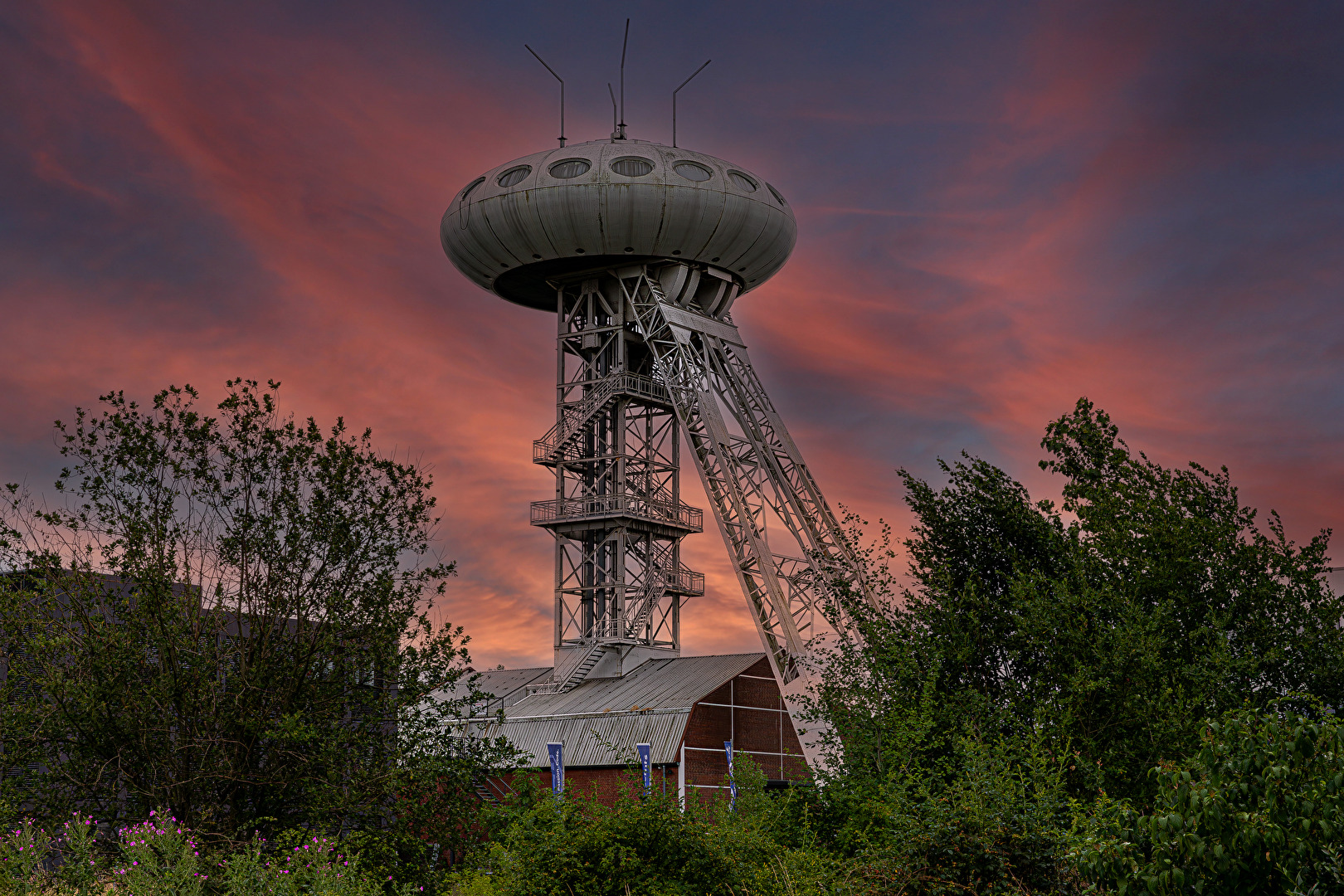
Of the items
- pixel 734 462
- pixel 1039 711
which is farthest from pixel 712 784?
pixel 1039 711

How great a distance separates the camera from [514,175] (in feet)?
163

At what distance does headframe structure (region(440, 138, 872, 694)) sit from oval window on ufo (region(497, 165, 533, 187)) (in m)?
0.08

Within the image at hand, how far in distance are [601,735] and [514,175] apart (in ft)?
75.2

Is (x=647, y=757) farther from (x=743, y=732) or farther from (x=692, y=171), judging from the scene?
(x=692, y=171)

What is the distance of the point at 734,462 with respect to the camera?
150 ft

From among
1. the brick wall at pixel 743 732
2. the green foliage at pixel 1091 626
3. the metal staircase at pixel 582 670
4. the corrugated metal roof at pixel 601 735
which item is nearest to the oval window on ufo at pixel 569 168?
the metal staircase at pixel 582 670

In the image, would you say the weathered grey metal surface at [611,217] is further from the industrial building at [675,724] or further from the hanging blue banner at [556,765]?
the hanging blue banner at [556,765]

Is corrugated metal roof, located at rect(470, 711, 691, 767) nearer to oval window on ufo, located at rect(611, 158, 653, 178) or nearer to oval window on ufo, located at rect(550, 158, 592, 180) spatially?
oval window on ufo, located at rect(550, 158, 592, 180)

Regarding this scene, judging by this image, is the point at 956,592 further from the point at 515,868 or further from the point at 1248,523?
the point at 515,868

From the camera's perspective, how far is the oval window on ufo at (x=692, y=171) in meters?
48.8

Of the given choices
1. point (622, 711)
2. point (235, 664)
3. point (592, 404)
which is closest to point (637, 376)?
point (592, 404)

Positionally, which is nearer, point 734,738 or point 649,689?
point 734,738

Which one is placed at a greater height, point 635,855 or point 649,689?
point 649,689

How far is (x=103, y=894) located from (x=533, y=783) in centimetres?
487
